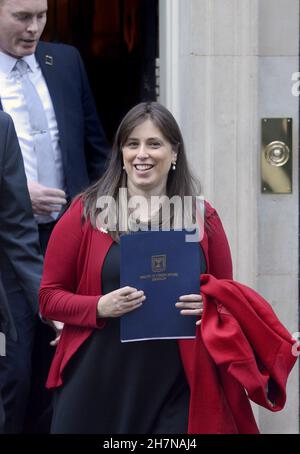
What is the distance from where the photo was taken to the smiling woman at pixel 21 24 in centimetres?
582

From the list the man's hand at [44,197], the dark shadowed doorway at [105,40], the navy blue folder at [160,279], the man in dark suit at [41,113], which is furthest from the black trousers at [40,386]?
the dark shadowed doorway at [105,40]

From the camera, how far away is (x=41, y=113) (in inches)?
235

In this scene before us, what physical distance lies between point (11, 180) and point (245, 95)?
1336 millimetres

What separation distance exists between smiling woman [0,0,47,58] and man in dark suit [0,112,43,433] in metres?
0.60

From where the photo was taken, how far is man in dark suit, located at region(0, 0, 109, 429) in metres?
5.84

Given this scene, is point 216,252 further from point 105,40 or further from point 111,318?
point 105,40

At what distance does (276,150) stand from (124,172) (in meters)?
1.32

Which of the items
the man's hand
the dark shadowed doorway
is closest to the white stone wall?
the man's hand

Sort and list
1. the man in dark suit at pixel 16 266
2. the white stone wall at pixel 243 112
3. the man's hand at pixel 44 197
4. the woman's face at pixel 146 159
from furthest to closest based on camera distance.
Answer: the white stone wall at pixel 243 112 → the man's hand at pixel 44 197 → the man in dark suit at pixel 16 266 → the woman's face at pixel 146 159

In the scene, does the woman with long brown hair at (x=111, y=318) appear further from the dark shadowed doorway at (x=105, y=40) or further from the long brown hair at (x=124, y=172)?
the dark shadowed doorway at (x=105, y=40)

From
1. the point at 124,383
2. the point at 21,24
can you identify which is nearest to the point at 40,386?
the point at 124,383

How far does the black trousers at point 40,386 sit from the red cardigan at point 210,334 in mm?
1089

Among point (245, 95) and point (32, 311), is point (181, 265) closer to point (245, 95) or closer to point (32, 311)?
point (32, 311)
